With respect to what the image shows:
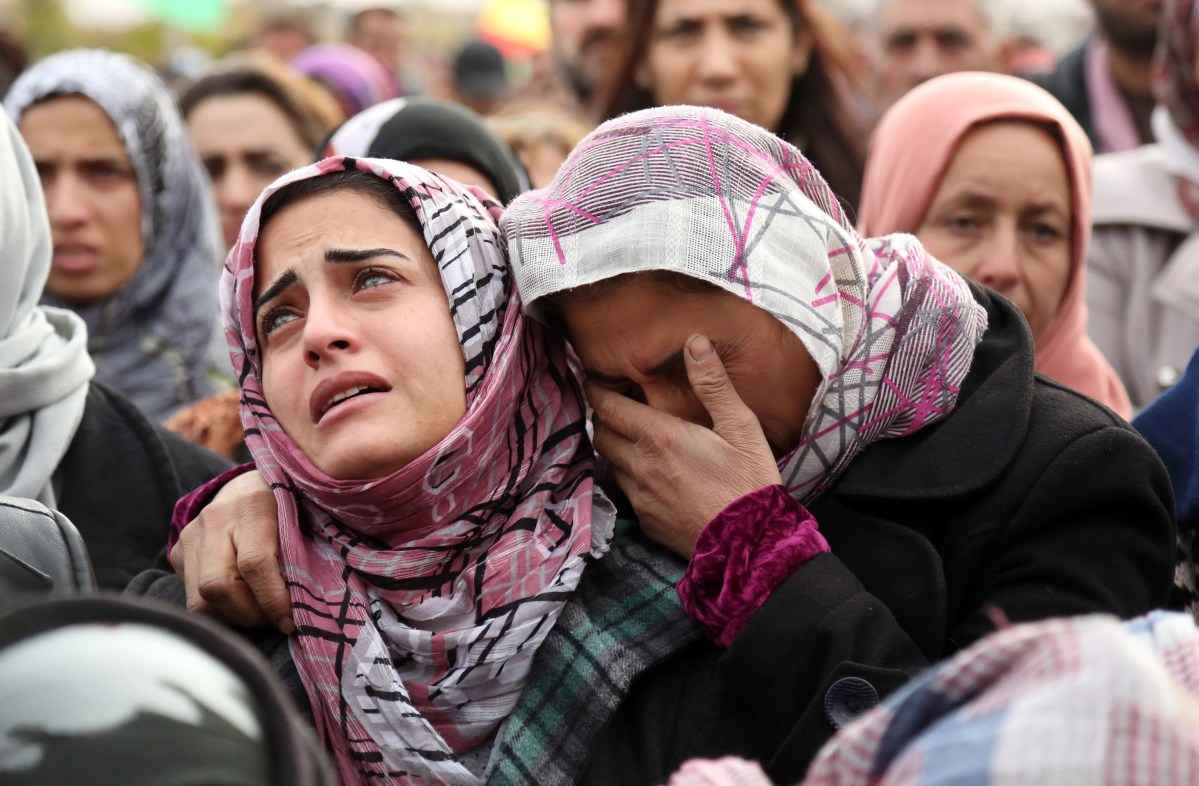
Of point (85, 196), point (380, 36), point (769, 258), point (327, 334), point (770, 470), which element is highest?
point (769, 258)

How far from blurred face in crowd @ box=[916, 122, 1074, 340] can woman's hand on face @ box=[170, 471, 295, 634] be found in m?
1.87

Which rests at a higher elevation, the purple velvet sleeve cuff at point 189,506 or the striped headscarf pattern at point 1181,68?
the striped headscarf pattern at point 1181,68

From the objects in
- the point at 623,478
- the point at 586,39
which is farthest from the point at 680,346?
the point at 586,39

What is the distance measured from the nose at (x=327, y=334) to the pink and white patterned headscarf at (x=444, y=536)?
146 mm

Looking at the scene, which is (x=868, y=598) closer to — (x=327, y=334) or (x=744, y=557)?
(x=744, y=557)

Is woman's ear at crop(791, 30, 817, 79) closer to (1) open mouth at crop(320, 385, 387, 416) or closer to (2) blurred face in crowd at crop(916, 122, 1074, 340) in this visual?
(2) blurred face in crowd at crop(916, 122, 1074, 340)

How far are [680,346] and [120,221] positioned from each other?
272 cm

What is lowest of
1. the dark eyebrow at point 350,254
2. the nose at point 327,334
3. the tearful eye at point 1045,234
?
the tearful eye at point 1045,234

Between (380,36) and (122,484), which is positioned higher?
(122,484)

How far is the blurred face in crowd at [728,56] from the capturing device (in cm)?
468

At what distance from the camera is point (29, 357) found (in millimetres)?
3025

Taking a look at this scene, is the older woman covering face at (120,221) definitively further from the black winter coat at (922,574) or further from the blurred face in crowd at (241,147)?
the black winter coat at (922,574)

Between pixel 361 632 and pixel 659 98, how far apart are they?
307cm

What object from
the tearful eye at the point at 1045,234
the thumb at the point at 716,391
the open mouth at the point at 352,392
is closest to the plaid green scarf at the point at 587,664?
the thumb at the point at 716,391
